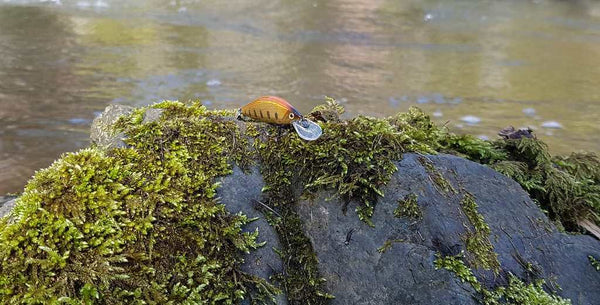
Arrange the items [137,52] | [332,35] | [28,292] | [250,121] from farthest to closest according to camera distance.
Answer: [332,35] → [137,52] → [250,121] → [28,292]

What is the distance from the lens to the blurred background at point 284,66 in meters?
8.88

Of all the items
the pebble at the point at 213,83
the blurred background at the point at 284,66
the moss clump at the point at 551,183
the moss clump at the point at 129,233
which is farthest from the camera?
the pebble at the point at 213,83

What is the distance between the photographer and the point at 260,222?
2592mm

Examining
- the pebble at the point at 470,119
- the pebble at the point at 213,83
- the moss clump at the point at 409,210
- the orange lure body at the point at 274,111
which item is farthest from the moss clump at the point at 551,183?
the pebble at the point at 213,83

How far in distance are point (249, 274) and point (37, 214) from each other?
111cm

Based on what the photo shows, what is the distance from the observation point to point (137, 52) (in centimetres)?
1317

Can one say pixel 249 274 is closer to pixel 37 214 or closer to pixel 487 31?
pixel 37 214

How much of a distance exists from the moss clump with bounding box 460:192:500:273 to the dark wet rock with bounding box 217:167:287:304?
3.76ft

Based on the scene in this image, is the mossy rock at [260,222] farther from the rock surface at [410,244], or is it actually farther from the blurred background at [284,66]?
the blurred background at [284,66]

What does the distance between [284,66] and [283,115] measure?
33.1ft

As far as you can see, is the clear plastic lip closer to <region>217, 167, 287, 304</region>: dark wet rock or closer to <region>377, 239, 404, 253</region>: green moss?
<region>217, 167, 287, 304</region>: dark wet rock

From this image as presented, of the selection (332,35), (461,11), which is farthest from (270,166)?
(461,11)

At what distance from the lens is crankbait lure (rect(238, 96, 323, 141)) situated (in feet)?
8.95

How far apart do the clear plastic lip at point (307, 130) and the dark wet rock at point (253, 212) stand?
1.26 ft
